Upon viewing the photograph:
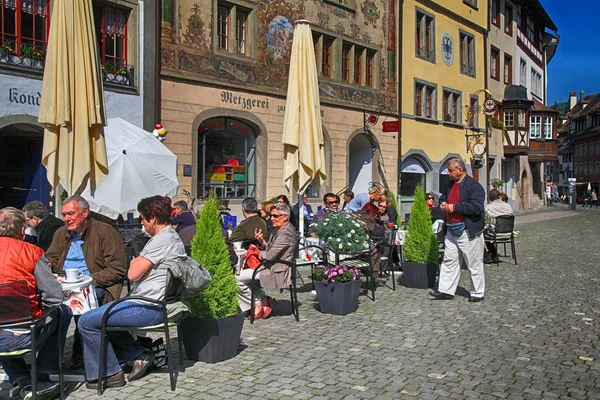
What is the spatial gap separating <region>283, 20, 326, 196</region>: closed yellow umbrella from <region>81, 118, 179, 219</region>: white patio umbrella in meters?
2.53

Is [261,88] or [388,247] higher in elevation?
[261,88]

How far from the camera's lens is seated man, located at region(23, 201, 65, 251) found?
7656mm

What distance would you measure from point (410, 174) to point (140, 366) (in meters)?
22.1

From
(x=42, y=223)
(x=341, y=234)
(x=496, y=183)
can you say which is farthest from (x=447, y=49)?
(x=42, y=223)

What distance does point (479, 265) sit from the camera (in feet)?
27.6

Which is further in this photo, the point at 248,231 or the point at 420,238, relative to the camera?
the point at 420,238

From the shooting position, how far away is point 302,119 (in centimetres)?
1032

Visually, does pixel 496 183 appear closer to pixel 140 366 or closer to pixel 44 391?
pixel 140 366

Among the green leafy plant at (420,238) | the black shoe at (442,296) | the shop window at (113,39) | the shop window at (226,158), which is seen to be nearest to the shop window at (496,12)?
the shop window at (226,158)

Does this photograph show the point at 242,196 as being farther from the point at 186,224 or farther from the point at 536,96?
the point at 536,96

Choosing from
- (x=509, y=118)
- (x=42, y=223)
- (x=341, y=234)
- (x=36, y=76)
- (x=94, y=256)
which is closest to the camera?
(x=94, y=256)

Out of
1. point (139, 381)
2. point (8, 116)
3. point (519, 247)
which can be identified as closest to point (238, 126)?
point (8, 116)

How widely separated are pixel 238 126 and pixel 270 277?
1118 cm

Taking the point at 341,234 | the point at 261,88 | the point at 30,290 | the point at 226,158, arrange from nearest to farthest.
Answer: the point at 30,290 < the point at 341,234 < the point at 226,158 < the point at 261,88
